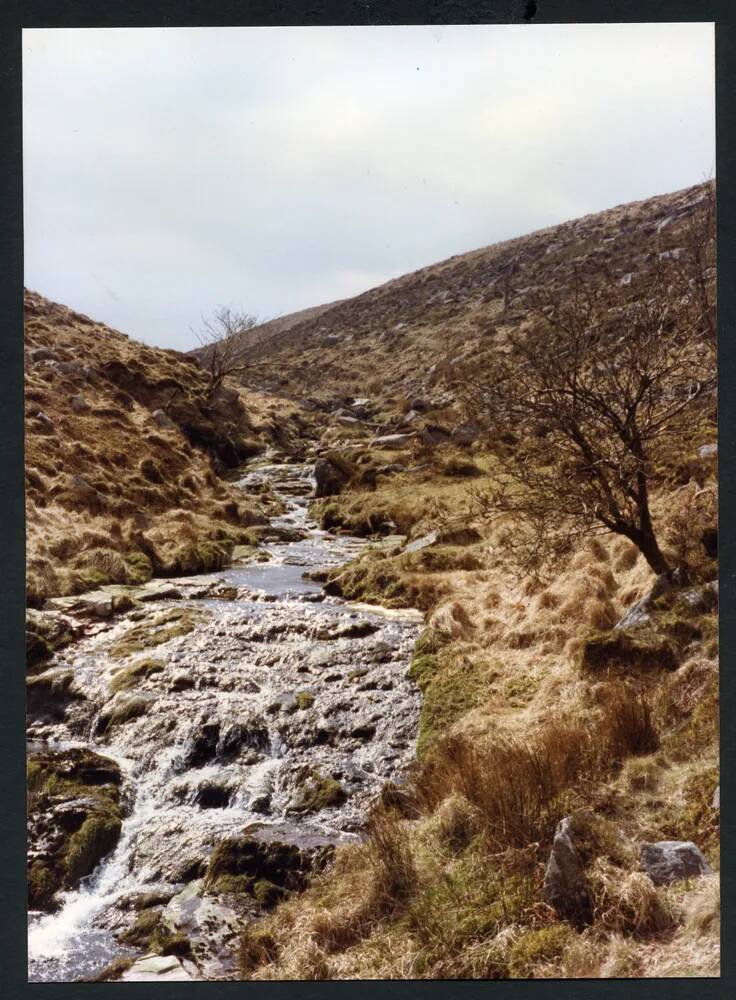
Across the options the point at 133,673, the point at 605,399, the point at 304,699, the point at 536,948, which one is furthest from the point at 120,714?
the point at 605,399

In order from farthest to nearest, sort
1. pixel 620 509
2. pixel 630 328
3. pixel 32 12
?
1. pixel 620 509
2. pixel 630 328
3. pixel 32 12

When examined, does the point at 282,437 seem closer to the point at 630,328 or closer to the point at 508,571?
the point at 508,571

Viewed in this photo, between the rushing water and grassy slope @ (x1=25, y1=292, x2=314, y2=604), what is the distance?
3.06 feet

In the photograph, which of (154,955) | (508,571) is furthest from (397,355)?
(154,955)

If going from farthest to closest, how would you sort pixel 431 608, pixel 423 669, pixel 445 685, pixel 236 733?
pixel 431 608 < pixel 423 669 < pixel 445 685 < pixel 236 733

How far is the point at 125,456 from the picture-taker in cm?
983

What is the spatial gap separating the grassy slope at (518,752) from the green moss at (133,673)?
7.82ft

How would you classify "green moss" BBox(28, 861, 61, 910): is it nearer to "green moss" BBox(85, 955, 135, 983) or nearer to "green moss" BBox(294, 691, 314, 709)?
"green moss" BBox(85, 955, 135, 983)

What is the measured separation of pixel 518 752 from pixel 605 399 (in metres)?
3.19

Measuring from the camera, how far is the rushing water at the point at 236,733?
18.2ft

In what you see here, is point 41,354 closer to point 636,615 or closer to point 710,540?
point 636,615

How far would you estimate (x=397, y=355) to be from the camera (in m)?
9.83

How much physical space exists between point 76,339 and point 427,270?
4.57m

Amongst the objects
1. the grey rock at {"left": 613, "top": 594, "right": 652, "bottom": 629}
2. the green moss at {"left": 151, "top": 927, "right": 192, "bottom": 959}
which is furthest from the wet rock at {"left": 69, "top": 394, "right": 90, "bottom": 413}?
the grey rock at {"left": 613, "top": 594, "right": 652, "bottom": 629}
